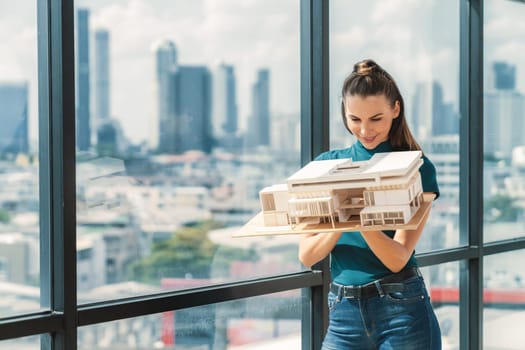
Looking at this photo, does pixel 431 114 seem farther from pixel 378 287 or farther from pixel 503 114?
pixel 378 287

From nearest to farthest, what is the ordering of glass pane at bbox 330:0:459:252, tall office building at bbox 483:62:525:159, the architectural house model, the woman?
the architectural house model → the woman → glass pane at bbox 330:0:459:252 → tall office building at bbox 483:62:525:159

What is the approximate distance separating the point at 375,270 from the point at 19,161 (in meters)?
0.95

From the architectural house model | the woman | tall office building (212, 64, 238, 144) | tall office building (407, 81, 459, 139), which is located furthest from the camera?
tall office building (407, 81, 459, 139)

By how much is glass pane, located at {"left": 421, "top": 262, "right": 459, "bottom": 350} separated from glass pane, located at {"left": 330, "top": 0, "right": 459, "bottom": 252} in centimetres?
12

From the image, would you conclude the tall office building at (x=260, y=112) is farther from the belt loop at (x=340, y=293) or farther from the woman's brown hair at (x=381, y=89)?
the belt loop at (x=340, y=293)

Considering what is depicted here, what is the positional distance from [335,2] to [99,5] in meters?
0.98

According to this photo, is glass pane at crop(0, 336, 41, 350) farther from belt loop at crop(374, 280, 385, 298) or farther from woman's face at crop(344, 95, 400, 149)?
woman's face at crop(344, 95, 400, 149)

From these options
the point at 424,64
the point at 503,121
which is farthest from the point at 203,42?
the point at 503,121

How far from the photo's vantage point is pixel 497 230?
12.2 ft

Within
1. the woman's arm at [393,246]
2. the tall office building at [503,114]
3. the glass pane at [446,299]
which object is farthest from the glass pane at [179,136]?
the tall office building at [503,114]

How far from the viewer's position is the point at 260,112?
8.26 ft

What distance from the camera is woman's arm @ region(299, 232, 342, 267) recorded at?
1923 mm

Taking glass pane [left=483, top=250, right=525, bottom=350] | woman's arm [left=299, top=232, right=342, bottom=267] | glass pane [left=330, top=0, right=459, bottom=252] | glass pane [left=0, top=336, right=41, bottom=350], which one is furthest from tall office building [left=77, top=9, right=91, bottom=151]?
glass pane [left=483, top=250, right=525, bottom=350]

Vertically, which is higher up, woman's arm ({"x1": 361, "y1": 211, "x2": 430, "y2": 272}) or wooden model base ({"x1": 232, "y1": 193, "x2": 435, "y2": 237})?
wooden model base ({"x1": 232, "y1": 193, "x2": 435, "y2": 237})
